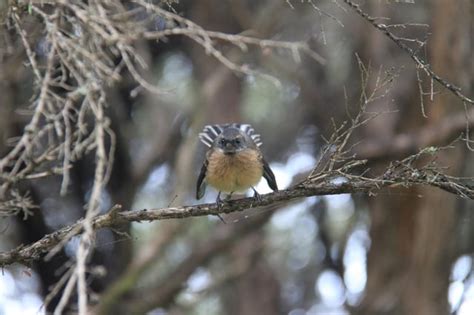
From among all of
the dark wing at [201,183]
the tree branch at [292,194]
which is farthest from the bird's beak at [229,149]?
the tree branch at [292,194]

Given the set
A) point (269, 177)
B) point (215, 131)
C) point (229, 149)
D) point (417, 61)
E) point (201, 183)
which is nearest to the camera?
point (417, 61)

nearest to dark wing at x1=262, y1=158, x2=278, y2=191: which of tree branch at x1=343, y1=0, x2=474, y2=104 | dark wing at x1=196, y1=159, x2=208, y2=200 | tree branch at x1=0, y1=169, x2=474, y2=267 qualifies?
dark wing at x1=196, y1=159, x2=208, y2=200

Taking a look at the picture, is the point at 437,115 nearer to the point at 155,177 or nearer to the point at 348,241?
the point at 348,241

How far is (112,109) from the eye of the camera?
9.66 m

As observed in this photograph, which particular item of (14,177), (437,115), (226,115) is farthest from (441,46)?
(14,177)

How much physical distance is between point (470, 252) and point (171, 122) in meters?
4.13

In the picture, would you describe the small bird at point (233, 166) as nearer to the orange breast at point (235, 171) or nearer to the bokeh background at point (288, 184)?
the orange breast at point (235, 171)

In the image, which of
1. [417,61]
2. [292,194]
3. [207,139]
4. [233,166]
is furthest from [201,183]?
[417,61]

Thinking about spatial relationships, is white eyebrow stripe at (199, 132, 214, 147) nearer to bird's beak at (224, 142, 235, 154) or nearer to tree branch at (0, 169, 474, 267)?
bird's beak at (224, 142, 235, 154)

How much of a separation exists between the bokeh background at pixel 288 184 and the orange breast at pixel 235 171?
6.81ft

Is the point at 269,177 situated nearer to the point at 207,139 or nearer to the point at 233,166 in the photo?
the point at 233,166

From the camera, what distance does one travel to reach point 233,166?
19.9ft

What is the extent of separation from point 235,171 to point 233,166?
0.14 feet

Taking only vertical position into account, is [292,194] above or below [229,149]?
below
